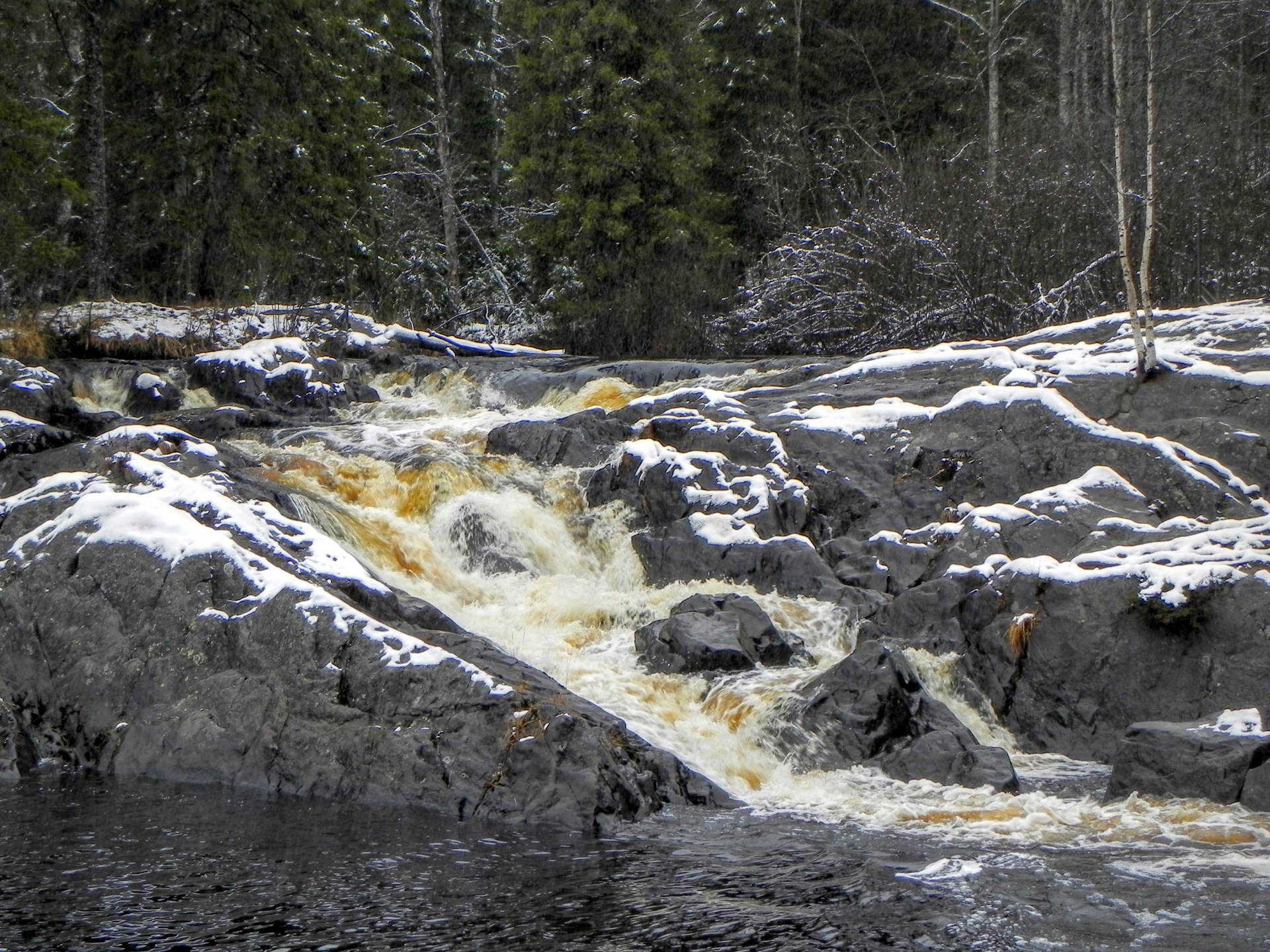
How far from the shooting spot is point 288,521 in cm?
796

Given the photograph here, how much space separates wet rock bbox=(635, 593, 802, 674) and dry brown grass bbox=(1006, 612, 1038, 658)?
1485mm

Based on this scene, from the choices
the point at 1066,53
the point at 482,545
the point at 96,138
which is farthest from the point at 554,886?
the point at 1066,53

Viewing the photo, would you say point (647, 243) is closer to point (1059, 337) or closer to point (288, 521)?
→ point (1059, 337)

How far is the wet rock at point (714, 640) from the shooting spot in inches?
320

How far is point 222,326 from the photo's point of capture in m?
17.0

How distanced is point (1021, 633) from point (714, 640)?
212 cm

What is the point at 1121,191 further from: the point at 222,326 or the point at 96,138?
the point at 96,138

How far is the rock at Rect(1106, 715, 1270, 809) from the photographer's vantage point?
20.6 feet

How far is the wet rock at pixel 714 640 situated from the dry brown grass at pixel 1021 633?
148 centimetres

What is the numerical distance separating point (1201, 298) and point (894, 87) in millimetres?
14517

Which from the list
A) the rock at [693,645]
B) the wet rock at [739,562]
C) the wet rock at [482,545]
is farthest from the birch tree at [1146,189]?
the wet rock at [482,545]

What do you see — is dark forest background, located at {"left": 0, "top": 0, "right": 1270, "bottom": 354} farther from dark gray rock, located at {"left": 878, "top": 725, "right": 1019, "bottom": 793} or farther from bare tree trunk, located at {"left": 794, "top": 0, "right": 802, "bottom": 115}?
dark gray rock, located at {"left": 878, "top": 725, "right": 1019, "bottom": 793}

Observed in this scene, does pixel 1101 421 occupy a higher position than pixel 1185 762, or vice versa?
pixel 1101 421

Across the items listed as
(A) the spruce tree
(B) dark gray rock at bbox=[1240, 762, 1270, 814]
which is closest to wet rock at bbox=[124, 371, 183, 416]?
(A) the spruce tree
